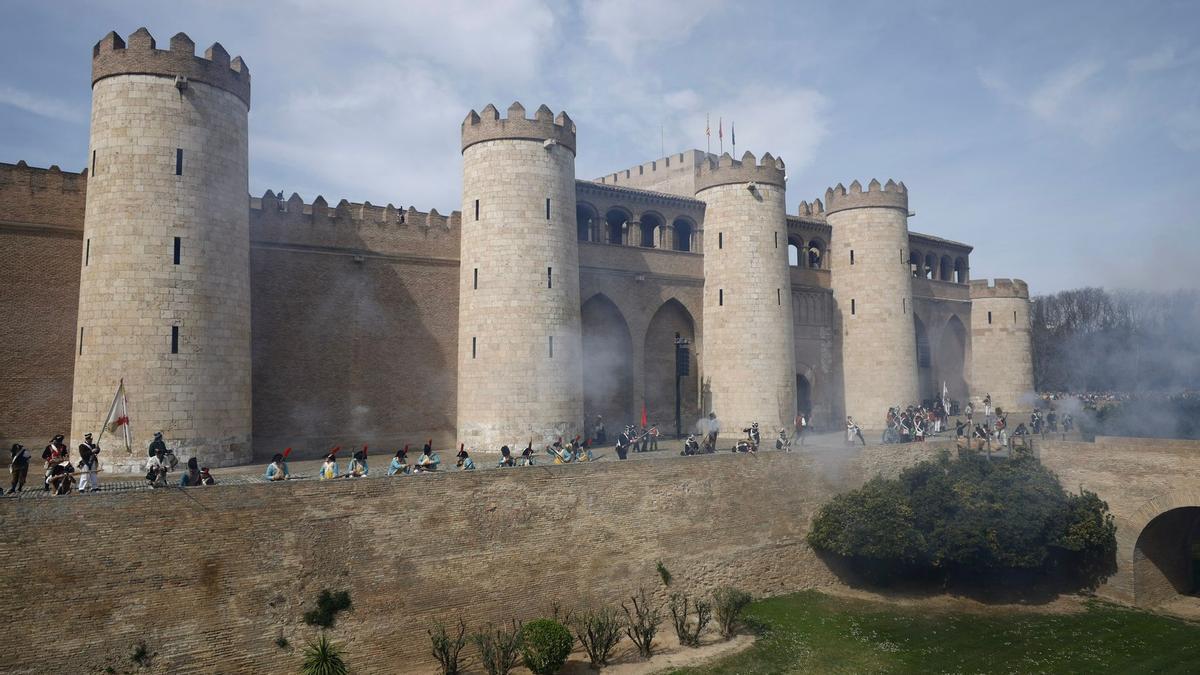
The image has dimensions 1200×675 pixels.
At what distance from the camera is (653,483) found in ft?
61.7

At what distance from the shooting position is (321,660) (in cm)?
1377

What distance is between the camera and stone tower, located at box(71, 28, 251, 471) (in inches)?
679

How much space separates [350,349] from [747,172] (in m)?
14.6

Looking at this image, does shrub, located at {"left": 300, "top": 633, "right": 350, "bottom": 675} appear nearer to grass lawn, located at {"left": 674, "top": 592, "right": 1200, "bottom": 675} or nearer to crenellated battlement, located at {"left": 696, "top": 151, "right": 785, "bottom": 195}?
grass lawn, located at {"left": 674, "top": 592, "right": 1200, "bottom": 675}

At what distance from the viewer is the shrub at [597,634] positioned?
52.5 ft

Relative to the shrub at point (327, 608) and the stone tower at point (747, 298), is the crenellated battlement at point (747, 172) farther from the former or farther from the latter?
the shrub at point (327, 608)

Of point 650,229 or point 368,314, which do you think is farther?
point 650,229

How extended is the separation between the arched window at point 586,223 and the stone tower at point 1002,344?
2140cm

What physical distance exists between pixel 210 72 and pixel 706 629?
55.6 ft

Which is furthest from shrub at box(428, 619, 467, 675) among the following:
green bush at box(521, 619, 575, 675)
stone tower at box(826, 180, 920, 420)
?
stone tower at box(826, 180, 920, 420)

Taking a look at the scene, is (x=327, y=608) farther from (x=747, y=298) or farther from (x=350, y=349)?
(x=747, y=298)

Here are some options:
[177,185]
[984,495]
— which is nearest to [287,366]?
[177,185]

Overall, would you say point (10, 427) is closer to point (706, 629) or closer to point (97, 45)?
point (97, 45)

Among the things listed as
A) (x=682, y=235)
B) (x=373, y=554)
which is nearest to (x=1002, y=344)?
(x=682, y=235)
